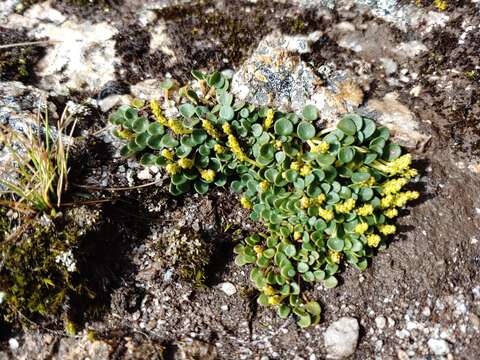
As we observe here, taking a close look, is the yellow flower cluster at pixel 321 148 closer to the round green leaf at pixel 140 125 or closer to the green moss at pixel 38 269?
the round green leaf at pixel 140 125

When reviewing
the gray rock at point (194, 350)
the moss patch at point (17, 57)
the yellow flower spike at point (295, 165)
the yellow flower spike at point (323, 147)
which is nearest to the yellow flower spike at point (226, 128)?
the yellow flower spike at point (295, 165)

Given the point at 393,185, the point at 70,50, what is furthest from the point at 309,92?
Answer: the point at 70,50

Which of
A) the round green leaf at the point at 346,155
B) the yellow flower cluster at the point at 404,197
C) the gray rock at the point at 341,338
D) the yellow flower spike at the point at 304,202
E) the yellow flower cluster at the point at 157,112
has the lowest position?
the gray rock at the point at 341,338

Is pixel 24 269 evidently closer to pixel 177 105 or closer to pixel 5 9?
pixel 177 105

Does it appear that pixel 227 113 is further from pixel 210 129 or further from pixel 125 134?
pixel 125 134

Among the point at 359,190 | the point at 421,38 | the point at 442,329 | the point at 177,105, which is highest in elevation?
the point at 421,38

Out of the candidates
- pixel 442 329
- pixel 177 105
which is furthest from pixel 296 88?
pixel 442 329
